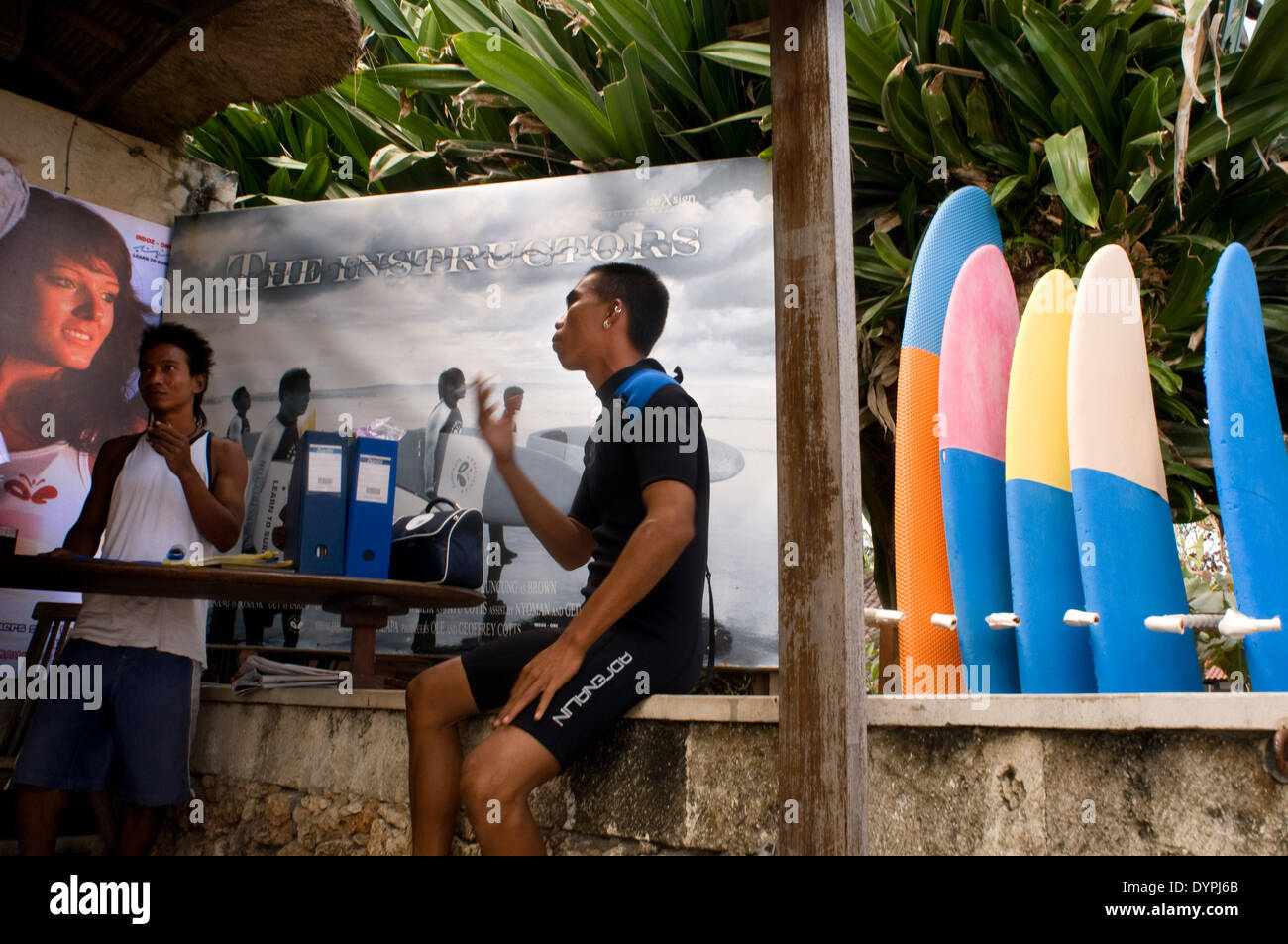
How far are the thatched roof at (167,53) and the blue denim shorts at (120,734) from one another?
2.03m

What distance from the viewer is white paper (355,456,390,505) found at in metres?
3.34

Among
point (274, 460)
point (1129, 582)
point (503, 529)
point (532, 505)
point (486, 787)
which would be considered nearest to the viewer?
point (486, 787)

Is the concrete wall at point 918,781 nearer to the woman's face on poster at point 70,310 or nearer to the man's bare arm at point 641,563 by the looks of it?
the man's bare arm at point 641,563

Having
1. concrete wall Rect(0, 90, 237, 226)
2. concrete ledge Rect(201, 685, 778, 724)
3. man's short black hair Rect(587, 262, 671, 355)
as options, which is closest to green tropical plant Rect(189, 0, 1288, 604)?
concrete wall Rect(0, 90, 237, 226)

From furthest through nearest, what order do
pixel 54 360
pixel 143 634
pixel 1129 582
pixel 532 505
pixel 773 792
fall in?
1. pixel 54 360
2. pixel 143 634
3. pixel 532 505
4. pixel 1129 582
5. pixel 773 792

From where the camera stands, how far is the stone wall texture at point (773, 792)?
2.00 m

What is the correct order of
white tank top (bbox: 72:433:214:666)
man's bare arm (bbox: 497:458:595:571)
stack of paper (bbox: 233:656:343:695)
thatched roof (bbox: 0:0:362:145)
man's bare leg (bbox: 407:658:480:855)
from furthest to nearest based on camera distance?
thatched roof (bbox: 0:0:362:145) → stack of paper (bbox: 233:656:343:695) → white tank top (bbox: 72:433:214:666) → man's bare arm (bbox: 497:458:595:571) → man's bare leg (bbox: 407:658:480:855)

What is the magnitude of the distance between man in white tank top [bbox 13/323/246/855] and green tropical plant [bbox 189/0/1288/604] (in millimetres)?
1853

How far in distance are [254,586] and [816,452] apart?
1.64 metres

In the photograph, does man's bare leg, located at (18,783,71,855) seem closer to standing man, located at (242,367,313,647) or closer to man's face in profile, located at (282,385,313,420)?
standing man, located at (242,367,313,647)

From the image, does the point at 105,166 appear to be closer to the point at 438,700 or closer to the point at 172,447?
the point at 172,447

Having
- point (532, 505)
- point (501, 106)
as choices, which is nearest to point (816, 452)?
point (532, 505)

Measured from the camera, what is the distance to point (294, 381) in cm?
430
